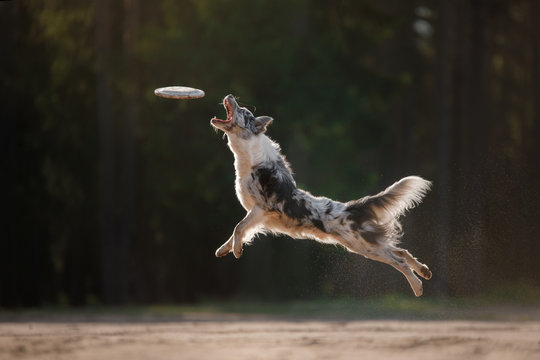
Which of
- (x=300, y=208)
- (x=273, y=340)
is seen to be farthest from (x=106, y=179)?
(x=300, y=208)

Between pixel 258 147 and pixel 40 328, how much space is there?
8.31 metres

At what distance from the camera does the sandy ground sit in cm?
1131

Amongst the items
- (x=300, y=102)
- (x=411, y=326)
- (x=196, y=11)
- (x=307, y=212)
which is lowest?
(x=411, y=326)

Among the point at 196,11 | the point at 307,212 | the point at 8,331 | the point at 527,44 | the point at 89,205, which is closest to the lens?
the point at 307,212

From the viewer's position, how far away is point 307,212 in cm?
1062

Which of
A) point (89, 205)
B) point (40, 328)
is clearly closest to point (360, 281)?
point (40, 328)

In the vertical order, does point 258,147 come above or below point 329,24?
below

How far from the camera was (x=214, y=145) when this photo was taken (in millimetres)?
26109

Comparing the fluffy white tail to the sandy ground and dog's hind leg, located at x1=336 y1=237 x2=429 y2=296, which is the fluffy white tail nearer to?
dog's hind leg, located at x1=336 y1=237 x2=429 y2=296

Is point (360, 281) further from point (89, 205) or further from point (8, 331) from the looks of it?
point (89, 205)

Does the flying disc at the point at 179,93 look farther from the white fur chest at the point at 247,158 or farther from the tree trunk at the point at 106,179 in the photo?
the tree trunk at the point at 106,179

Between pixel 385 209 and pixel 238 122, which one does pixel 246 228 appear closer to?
pixel 238 122

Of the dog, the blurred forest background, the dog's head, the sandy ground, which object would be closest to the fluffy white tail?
the dog

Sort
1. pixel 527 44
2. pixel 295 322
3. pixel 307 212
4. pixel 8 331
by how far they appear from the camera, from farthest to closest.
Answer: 1. pixel 527 44
2. pixel 295 322
3. pixel 8 331
4. pixel 307 212
